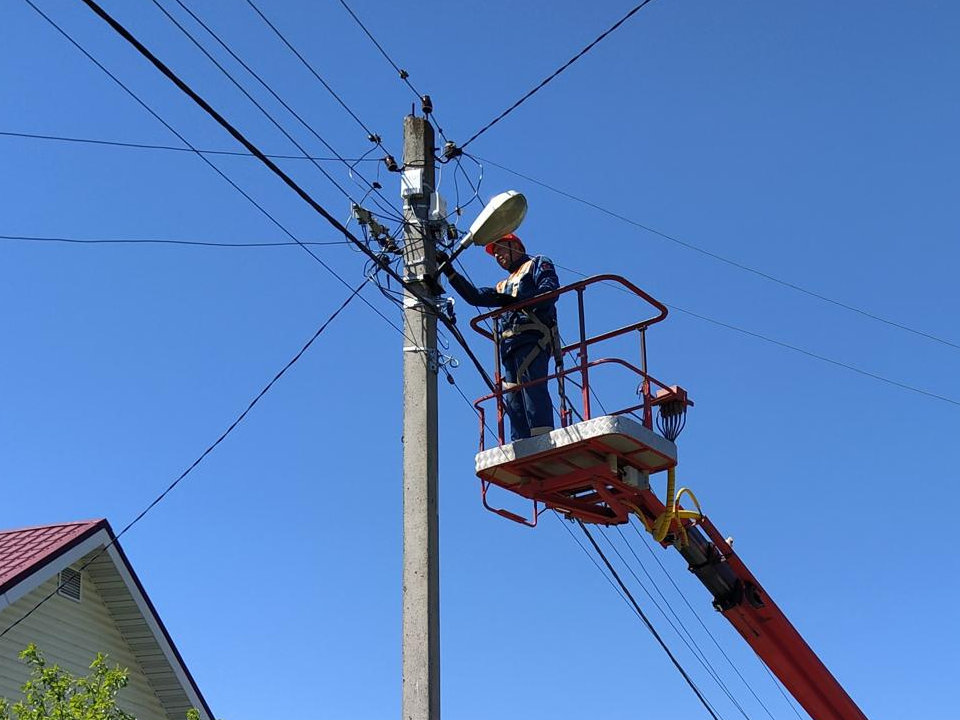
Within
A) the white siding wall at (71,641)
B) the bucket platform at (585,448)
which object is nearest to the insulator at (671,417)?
the bucket platform at (585,448)

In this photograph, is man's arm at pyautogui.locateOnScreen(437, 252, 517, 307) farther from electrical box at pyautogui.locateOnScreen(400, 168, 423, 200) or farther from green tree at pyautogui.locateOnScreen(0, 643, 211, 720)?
green tree at pyautogui.locateOnScreen(0, 643, 211, 720)

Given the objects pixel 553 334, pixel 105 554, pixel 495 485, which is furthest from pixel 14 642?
pixel 553 334

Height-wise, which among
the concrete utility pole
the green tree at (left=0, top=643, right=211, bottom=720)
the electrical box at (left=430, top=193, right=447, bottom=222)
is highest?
the electrical box at (left=430, top=193, right=447, bottom=222)

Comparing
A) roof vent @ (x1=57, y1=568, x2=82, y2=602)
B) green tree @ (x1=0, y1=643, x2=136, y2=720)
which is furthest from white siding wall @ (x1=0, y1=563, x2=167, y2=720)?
green tree @ (x1=0, y1=643, x2=136, y2=720)

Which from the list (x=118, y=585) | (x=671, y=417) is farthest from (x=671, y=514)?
(x=118, y=585)

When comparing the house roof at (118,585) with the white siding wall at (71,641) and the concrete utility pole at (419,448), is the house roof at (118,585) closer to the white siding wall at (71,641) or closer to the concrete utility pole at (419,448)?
the white siding wall at (71,641)

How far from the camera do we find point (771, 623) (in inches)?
512

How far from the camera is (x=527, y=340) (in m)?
10.8

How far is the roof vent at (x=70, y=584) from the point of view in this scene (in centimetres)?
1416

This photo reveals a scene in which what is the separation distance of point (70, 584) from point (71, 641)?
0.60 meters

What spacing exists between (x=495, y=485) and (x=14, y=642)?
221 inches

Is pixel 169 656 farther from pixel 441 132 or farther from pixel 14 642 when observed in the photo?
pixel 441 132

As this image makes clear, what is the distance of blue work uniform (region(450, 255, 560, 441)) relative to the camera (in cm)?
1061

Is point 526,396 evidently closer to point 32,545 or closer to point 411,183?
point 411,183
